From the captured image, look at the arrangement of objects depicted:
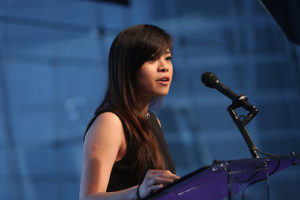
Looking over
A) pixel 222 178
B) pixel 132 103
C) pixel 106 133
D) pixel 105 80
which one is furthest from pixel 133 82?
pixel 105 80

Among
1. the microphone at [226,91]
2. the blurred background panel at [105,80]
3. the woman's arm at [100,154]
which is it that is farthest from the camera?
the blurred background panel at [105,80]

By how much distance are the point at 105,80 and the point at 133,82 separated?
6.07 meters

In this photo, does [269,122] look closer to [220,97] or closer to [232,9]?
[220,97]

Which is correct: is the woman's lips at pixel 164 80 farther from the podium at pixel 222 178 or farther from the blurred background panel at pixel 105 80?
the blurred background panel at pixel 105 80

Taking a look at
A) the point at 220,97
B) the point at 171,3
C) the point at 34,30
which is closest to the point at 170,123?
the point at 220,97

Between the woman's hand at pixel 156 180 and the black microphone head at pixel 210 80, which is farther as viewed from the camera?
the black microphone head at pixel 210 80

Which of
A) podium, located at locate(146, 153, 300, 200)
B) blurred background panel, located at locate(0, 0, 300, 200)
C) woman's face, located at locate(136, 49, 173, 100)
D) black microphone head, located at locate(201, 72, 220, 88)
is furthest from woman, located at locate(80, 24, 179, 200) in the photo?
blurred background panel, located at locate(0, 0, 300, 200)

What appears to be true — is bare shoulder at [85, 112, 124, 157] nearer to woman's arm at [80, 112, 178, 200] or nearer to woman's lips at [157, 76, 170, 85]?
woman's arm at [80, 112, 178, 200]

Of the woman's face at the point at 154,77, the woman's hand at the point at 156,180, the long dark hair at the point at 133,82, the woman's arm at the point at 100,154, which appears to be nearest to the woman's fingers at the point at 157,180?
the woman's hand at the point at 156,180

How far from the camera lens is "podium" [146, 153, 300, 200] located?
107cm

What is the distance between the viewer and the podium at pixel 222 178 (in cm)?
107

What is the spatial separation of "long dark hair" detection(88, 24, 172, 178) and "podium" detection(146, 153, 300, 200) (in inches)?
14.7

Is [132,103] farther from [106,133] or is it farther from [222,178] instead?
[222,178]

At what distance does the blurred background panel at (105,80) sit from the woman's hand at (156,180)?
19.9 feet
